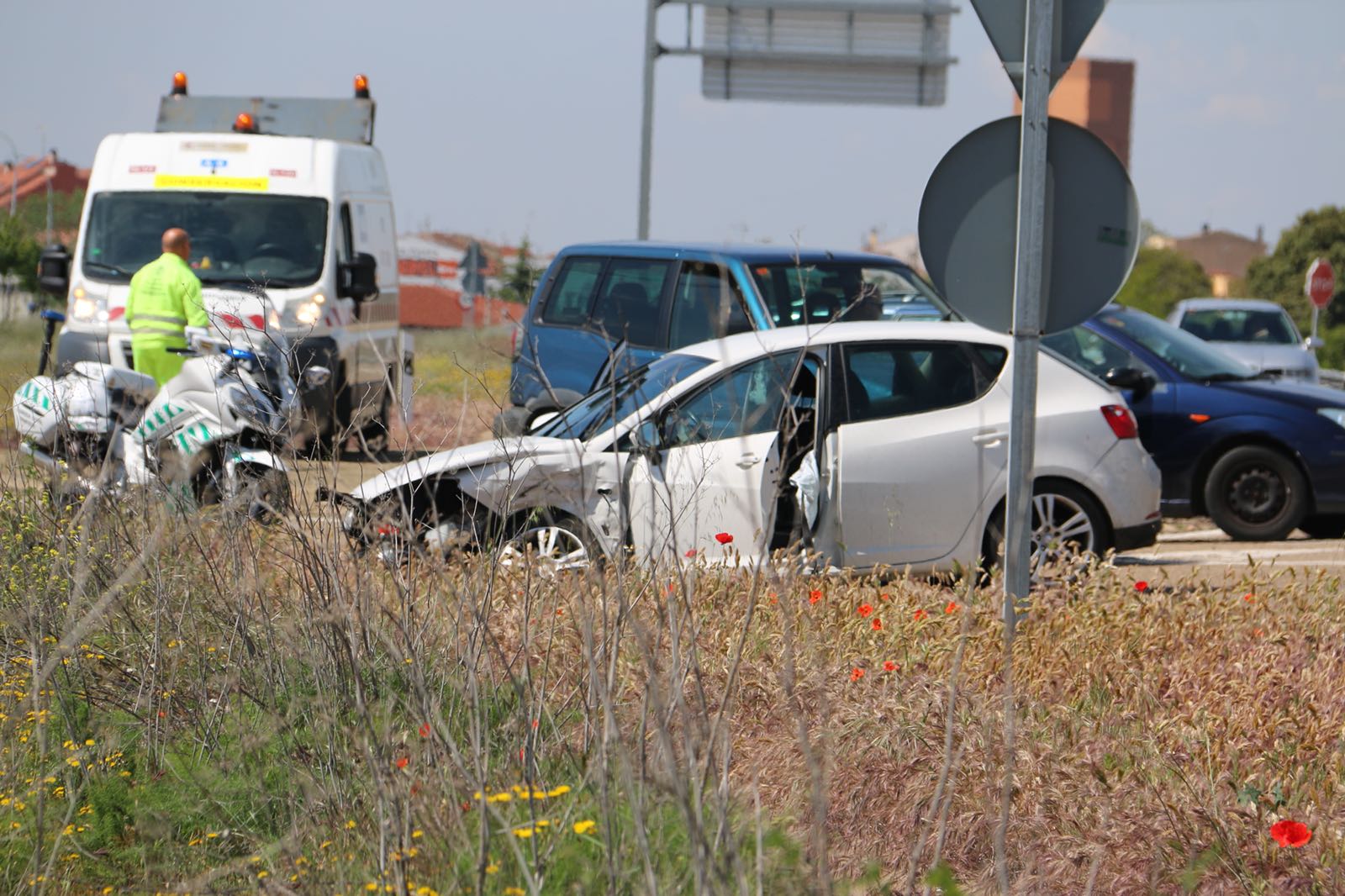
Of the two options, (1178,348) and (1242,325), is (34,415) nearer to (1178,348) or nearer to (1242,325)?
(1178,348)

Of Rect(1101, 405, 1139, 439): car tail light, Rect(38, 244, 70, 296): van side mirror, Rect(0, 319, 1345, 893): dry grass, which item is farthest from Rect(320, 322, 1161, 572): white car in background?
Rect(38, 244, 70, 296): van side mirror

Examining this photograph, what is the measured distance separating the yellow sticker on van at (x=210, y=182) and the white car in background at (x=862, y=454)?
6667 mm

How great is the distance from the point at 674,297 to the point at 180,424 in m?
3.54

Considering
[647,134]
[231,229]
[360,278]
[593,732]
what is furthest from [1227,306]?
[593,732]

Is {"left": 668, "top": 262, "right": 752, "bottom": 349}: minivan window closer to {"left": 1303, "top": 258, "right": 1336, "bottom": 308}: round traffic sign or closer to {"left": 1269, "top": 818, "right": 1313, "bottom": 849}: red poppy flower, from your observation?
{"left": 1269, "top": 818, "right": 1313, "bottom": 849}: red poppy flower

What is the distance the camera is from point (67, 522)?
5.74 metres

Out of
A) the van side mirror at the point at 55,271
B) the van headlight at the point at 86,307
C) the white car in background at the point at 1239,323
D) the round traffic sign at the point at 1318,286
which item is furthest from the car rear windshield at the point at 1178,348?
the round traffic sign at the point at 1318,286

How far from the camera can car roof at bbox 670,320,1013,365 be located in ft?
25.8

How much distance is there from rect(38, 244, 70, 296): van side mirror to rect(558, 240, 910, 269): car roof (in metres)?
4.68

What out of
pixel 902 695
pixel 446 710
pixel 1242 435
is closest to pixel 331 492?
pixel 446 710

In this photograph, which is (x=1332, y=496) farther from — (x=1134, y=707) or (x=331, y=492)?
(x=331, y=492)

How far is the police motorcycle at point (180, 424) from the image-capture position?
5457 millimetres

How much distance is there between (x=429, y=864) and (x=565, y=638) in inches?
80.8

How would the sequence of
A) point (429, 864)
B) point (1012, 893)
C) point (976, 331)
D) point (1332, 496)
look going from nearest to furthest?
point (429, 864)
point (1012, 893)
point (976, 331)
point (1332, 496)
